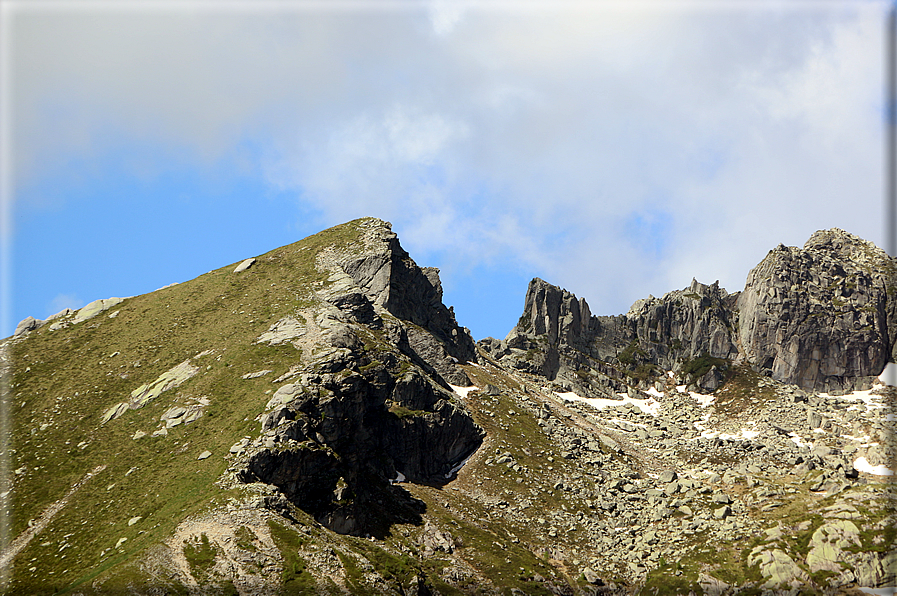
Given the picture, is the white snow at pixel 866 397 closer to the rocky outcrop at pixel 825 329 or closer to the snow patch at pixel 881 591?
the rocky outcrop at pixel 825 329

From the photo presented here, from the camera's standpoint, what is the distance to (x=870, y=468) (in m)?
130

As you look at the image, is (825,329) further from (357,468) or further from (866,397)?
(357,468)

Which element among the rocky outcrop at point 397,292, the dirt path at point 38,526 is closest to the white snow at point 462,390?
the rocky outcrop at point 397,292

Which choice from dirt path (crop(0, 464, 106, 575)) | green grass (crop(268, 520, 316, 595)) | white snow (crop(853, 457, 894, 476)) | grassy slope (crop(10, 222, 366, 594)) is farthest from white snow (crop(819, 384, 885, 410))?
dirt path (crop(0, 464, 106, 575))

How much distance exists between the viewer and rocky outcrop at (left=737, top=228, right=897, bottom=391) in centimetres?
18638

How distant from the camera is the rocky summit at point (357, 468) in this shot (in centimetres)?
6575

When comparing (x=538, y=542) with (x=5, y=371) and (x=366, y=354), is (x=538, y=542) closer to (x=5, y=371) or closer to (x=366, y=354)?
(x=366, y=354)

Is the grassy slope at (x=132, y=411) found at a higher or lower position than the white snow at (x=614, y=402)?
lower

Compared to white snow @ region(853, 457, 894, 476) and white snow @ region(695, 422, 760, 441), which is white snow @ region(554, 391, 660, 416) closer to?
white snow @ region(695, 422, 760, 441)

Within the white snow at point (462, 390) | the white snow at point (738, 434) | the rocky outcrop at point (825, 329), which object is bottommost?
the white snow at point (462, 390)

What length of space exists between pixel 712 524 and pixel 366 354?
2245 inches

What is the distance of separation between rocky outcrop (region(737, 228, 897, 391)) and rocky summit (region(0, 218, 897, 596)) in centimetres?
3776

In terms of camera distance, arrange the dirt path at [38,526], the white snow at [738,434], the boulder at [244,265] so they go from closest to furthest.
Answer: the dirt path at [38,526] < the boulder at [244,265] < the white snow at [738,434]

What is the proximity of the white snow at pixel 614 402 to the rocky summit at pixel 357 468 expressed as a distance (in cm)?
2385
